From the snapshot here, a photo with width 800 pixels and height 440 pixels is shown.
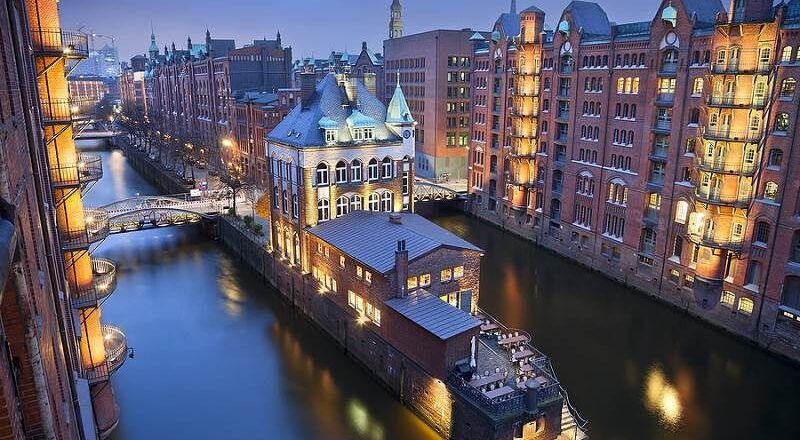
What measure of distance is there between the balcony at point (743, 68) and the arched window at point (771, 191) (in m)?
8.86

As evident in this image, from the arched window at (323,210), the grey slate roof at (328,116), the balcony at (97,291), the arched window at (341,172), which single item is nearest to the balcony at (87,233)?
the balcony at (97,291)

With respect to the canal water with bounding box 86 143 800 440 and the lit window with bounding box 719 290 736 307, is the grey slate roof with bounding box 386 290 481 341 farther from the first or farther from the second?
the lit window with bounding box 719 290 736 307

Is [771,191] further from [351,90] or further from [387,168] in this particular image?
[351,90]

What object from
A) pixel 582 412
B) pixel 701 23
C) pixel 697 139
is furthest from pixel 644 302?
pixel 701 23

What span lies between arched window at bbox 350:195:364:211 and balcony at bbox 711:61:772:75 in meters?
32.5

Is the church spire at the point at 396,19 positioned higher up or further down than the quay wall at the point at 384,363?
higher up

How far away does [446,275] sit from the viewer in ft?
136

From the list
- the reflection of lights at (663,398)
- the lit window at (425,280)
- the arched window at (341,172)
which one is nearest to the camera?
the reflection of lights at (663,398)

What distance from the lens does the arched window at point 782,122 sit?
4312 cm

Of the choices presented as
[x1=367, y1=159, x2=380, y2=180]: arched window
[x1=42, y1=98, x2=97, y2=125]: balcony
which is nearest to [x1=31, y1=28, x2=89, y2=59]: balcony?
[x1=42, y1=98, x2=97, y2=125]: balcony

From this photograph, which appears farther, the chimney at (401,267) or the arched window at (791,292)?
→ the arched window at (791,292)

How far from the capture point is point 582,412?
3725 centimetres

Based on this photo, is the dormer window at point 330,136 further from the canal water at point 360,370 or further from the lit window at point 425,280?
the lit window at point 425,280

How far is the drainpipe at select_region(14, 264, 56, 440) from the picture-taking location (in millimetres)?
10625
